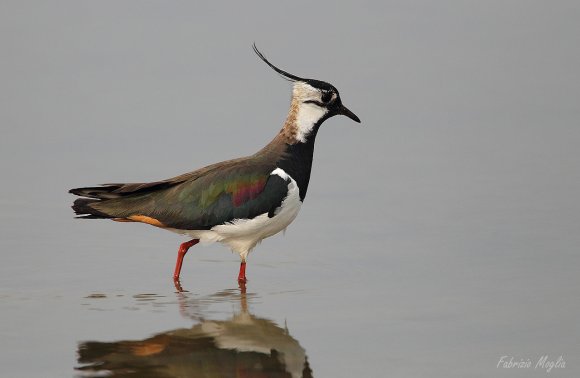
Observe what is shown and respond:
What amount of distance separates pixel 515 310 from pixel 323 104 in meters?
3.01

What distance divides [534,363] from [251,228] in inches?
133

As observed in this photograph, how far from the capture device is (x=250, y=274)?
1188 centimetres

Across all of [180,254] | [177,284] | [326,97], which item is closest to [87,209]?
[180,254]

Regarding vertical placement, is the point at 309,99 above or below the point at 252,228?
above

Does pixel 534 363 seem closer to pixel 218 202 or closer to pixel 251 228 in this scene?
pixel 251 228

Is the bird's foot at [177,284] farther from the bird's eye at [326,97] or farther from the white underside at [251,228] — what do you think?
the bird's eye at [326,97]

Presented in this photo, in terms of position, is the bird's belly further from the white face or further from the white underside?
the white face

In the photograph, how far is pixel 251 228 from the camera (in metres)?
11.7

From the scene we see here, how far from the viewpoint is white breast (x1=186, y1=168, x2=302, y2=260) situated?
1166cm

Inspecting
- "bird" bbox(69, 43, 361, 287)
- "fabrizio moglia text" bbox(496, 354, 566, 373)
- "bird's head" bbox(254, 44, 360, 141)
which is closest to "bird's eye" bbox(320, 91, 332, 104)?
"bird's head" bbox(254, 44, 360, 141)

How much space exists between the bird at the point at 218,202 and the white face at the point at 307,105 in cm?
37

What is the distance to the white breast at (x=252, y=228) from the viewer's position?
459 inches

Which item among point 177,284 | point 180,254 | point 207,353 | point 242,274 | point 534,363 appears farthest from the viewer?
point 180,254

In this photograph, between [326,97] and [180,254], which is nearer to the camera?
[180,254]
